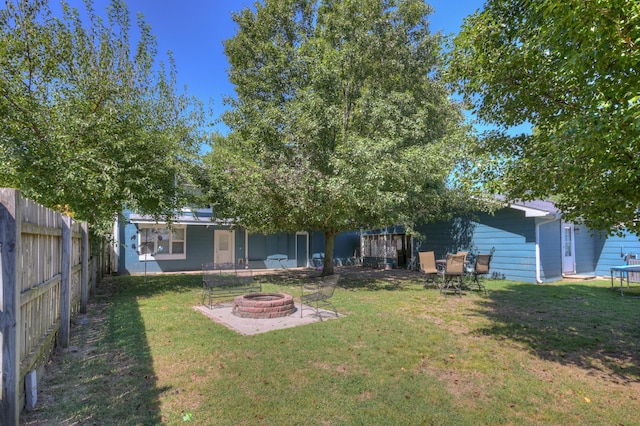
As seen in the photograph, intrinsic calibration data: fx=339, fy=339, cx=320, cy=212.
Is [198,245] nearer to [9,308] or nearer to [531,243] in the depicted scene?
[531,243]

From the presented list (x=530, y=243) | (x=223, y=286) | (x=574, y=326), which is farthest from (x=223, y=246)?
(x=574, y=326)

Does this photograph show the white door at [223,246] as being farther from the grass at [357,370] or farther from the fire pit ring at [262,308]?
the fire pit ring at [262,308]

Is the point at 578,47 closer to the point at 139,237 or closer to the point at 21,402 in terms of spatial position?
the point at 21,402

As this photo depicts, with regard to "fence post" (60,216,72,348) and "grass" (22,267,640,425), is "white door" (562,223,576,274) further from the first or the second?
"fence post" (60,216,72,348)

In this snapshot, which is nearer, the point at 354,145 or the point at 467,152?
the point at 467,152

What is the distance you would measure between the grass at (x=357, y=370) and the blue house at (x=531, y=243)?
16.6 ft

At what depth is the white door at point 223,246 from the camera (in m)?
17.7

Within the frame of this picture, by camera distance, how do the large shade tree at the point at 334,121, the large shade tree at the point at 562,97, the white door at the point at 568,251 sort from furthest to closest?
the white door at the point at 568,251 → the large shade tree at the point at 334,121 → the large shade tree at the point at 562,97

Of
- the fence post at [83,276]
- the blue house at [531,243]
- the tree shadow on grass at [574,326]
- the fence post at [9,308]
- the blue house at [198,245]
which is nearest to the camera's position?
the fence post at [9,308]

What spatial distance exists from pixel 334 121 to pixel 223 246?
10.2m

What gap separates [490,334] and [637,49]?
471 centimetres

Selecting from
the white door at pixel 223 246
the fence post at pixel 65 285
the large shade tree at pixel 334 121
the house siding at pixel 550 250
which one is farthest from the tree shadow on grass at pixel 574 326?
the white door at pixel 223 246

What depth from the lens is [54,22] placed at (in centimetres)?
916

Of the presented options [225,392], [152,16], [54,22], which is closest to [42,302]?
[225,392]
